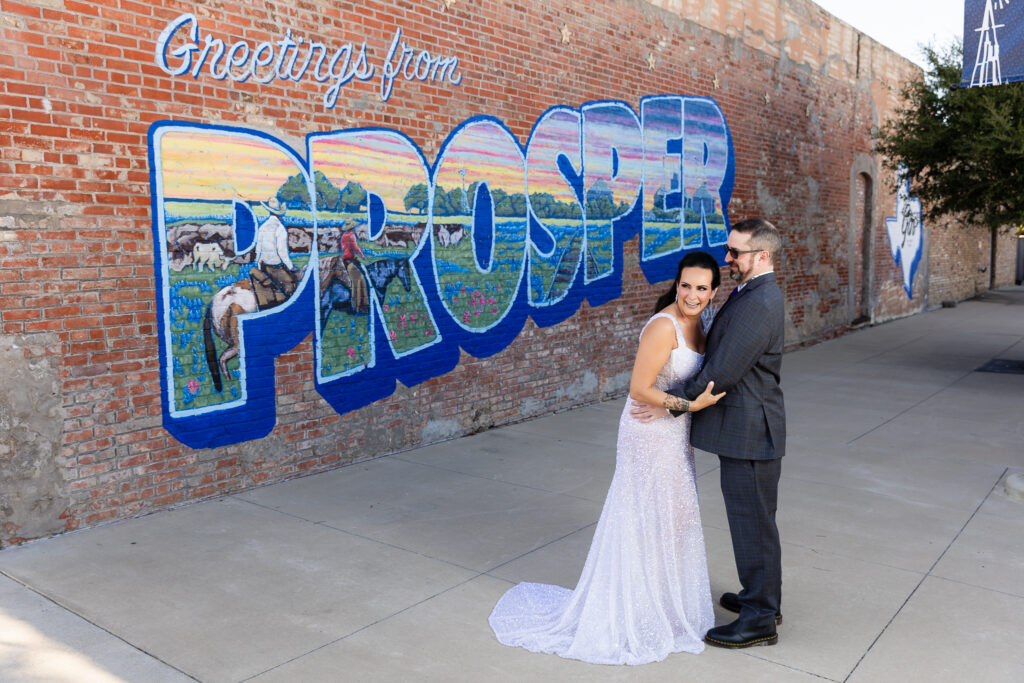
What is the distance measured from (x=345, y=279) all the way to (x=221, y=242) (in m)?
1.09

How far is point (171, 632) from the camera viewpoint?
11.8 ft

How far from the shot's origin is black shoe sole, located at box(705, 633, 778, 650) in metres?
3.52

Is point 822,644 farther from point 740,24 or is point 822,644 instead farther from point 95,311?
point 740,24

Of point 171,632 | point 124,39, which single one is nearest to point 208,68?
point 124,39

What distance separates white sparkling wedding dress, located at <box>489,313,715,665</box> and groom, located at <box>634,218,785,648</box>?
0.34 feet

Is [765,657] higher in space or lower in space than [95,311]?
lower

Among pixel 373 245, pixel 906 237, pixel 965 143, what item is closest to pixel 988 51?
pixel 965 143

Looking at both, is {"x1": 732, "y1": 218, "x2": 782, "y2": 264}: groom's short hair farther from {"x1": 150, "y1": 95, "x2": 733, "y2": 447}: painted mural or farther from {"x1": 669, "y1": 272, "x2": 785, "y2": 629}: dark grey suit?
{"x1": 150, "y1": 95, "x2": 733, "y2": 447}: painted mural

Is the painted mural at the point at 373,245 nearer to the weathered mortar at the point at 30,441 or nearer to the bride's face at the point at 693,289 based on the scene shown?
the weathered mortar at the point at 30,441

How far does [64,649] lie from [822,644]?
128 inches

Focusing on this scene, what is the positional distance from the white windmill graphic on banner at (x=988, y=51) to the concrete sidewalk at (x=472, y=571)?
11.8 ft

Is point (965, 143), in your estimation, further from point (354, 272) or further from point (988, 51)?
point (354, 272)

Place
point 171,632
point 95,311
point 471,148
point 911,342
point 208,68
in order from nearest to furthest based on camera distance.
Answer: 1. point 171,632
2. point 95,311
3. point 208,68
4. point 471,148
5. point 911,342

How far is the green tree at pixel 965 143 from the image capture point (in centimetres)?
1010
